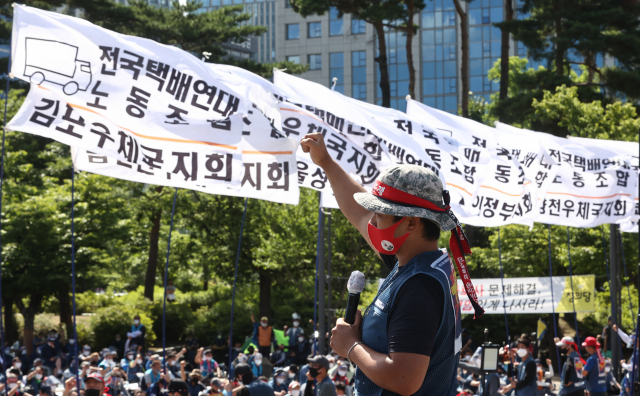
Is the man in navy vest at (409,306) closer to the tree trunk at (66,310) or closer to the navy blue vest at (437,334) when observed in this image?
the navy blue vest at (437,334)

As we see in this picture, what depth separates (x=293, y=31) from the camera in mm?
69438

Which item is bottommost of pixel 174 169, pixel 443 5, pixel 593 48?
pixel 174 169

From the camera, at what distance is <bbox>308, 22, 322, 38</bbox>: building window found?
69.6 m

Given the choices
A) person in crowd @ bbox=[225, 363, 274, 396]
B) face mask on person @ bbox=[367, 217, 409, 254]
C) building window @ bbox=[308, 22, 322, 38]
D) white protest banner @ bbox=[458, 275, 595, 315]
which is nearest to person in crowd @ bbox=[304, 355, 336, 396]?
person in crowd @ bbox=[225, 363, 274, 396]

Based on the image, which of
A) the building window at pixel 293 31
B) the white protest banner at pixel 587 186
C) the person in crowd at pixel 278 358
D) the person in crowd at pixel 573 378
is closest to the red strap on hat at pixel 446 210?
the person in crowd at pixel 573 378

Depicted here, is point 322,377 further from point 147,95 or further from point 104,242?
point 104,242

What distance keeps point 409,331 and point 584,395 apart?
1116cm

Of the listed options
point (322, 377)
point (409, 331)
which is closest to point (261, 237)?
Answer: point (322, 377)

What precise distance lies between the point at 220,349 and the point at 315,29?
50888mm

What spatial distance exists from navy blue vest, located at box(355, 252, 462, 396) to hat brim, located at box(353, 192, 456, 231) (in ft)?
0.37

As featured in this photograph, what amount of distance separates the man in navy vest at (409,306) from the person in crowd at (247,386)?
5.53 meters

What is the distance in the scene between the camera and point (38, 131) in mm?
6730

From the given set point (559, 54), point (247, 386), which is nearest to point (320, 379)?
point (247, 386)

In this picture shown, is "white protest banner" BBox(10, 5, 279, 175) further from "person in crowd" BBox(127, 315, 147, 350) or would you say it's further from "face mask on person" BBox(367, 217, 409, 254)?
"person in crowd" BBox(127, 315, 147, 350)
